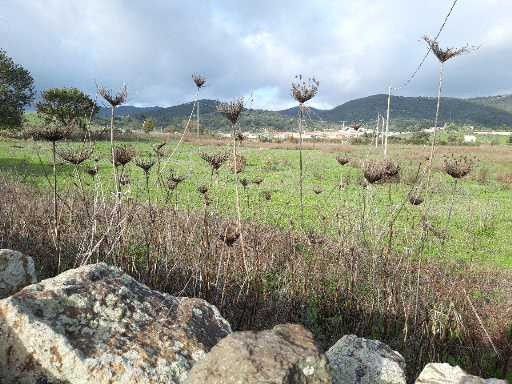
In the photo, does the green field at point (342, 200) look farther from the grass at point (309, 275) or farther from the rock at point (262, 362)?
the rock at point (262, 362)

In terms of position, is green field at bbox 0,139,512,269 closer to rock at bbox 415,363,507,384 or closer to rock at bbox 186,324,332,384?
rock at bbox 415,363,507,384

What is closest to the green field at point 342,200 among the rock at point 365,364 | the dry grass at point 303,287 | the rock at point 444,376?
the dry grass at point 303,287

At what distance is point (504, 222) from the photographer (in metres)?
15.5

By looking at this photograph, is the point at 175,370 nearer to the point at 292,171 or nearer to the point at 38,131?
the point at 38,131

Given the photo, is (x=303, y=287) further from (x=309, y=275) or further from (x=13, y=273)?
(x=13, y=273)

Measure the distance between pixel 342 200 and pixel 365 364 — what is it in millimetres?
13588

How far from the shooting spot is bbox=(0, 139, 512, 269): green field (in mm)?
8406

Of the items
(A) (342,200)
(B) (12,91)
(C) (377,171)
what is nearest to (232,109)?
(C) (377,171)

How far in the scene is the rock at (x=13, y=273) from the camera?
14.9 ft

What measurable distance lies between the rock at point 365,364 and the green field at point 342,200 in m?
2.16

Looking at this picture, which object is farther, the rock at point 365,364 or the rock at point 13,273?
the rock at point 13,273

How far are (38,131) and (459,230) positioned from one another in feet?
39.9

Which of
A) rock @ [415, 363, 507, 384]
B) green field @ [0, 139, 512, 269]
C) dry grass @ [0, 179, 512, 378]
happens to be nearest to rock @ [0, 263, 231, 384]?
rock @ [415, 363, 507, 384]

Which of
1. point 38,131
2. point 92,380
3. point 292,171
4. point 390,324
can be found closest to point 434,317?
point 390,324
